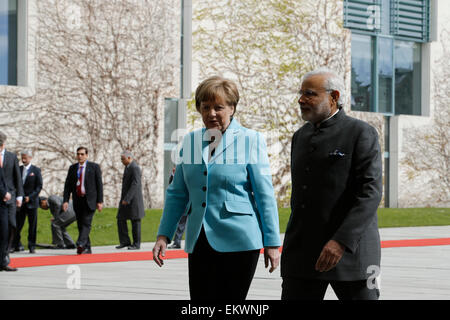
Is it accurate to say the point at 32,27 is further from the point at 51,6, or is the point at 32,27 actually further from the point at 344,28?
the point at 344,28

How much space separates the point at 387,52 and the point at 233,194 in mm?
27774

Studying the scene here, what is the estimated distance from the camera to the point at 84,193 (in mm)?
13500

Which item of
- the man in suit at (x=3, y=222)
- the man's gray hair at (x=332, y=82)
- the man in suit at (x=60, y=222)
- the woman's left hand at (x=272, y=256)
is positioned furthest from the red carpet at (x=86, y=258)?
the man's gray hair at (x=332, y=82)

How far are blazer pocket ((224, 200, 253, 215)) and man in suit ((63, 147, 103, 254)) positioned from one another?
912 cm

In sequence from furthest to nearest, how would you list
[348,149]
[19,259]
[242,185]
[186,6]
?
[186,6] < [19,259] < [242,185] < [348,149]

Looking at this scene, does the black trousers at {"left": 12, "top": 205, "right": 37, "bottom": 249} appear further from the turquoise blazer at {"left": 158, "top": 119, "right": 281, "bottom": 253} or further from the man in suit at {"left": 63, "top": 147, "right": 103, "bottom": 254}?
the turquoise blazer at {"left": 158, "top": 119, "right": 281, "bottom": 253}

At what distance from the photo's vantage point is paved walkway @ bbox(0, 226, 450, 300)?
337 inches

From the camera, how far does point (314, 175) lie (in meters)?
4.36

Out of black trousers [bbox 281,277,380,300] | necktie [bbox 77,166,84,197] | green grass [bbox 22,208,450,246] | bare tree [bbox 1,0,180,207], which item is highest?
bare tree [bbox 1,0,180,207]

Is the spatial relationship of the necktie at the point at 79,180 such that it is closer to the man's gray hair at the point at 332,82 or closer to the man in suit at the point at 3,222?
the man in suit at the point at 3,222

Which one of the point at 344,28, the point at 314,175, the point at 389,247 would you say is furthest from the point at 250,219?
the point at 344,28

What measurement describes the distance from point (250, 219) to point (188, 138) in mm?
617

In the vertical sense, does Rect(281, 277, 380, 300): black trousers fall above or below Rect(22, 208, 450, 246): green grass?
above

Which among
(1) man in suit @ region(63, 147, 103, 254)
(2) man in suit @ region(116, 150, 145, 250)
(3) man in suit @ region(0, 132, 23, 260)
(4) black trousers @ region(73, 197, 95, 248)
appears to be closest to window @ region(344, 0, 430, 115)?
(2) man in suit @ region(116, 150, 145, 250)
